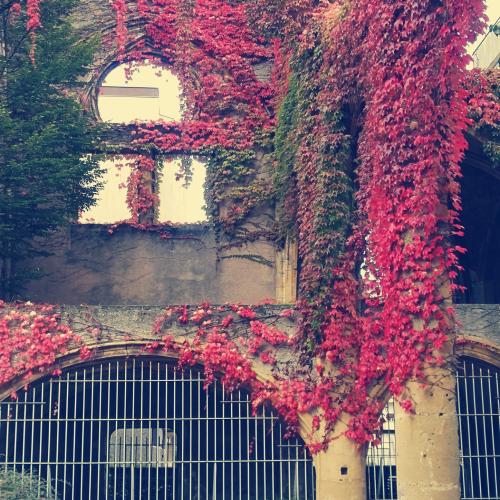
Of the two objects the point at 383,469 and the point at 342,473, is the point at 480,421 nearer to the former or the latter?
the point at 383,469

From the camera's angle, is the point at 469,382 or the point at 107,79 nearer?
the point at 469,382

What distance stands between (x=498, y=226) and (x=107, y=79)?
8.40 meters

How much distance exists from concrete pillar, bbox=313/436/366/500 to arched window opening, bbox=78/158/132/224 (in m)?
7.07

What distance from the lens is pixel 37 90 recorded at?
44.4 feet

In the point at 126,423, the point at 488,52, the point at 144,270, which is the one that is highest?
the point at 488,52

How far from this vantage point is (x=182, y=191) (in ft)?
53.9

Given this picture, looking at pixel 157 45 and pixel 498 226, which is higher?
pixel 157 45

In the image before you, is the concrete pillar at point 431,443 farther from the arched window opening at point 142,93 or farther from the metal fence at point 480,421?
the arched window opening at point 142,93

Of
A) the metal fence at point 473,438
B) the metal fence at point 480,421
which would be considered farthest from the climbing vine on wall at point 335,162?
the metal fence at point 480,421

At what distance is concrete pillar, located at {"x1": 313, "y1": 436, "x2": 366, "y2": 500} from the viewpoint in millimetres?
10703

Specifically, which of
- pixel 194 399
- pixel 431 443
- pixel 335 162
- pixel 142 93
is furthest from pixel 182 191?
pixel 431 443

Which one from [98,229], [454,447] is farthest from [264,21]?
[454,447]

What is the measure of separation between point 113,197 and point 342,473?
7.66 metres

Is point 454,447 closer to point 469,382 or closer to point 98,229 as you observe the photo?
point 469,382
